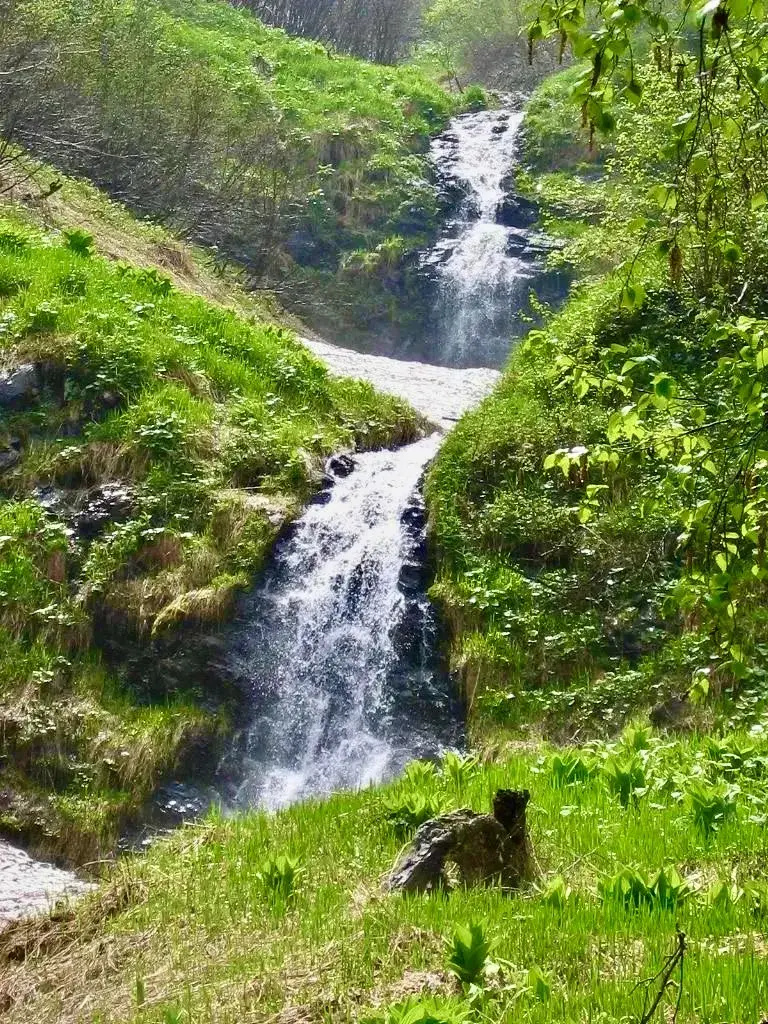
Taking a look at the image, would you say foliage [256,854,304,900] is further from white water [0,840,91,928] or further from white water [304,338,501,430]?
white water [304,338,501,430]

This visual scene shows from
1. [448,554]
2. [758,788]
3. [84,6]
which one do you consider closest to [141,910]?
[758,788]

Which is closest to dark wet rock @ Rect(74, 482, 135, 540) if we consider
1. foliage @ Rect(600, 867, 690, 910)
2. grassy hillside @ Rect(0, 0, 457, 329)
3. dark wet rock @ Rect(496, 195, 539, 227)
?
foliage @ Rect(600, 867, 690, 910)

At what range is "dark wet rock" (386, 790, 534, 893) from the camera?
352 centimetres

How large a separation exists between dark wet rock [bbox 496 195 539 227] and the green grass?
19693 millimetres

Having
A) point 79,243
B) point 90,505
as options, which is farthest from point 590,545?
point 79,243

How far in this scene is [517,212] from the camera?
75.4 ft

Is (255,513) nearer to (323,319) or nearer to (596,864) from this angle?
(596,864)

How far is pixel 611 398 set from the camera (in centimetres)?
1030

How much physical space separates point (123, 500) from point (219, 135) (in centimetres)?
1158

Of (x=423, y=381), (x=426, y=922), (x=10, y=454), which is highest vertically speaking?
(x=423, y=381)

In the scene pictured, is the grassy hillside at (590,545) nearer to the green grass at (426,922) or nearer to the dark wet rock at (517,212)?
the green grass at (426,922)

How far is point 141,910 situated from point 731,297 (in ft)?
29.6

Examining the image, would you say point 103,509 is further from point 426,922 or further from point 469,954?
point 469,954

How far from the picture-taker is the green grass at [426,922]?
8.48 ft
